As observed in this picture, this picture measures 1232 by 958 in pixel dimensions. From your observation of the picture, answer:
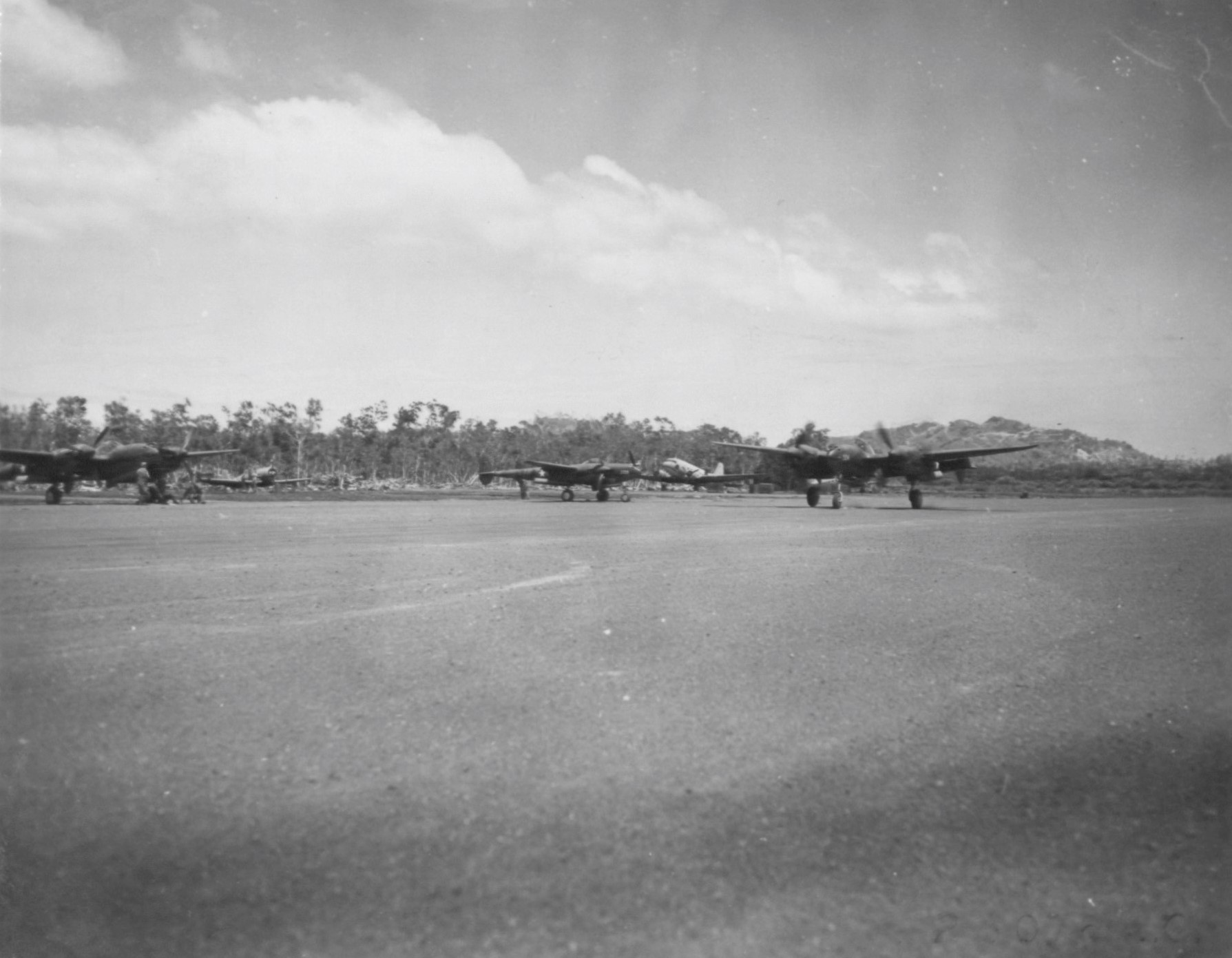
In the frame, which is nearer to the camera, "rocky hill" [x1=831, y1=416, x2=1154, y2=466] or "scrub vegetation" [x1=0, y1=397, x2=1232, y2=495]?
"rocky hill" [x1=831, y1=416, x2=1154, y2=466]

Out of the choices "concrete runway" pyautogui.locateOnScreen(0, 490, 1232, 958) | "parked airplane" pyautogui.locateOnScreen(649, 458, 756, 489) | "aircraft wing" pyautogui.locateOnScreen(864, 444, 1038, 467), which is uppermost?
"aircraft wing" pyautogui.locateOnScreen(864, 444, 1038, 467)

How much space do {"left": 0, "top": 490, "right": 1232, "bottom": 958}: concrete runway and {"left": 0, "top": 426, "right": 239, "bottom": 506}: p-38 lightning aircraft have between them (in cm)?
2359

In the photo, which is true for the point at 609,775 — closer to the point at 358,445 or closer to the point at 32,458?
the point at 32,458

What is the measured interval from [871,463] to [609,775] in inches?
1112

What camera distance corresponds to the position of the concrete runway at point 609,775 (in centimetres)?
208

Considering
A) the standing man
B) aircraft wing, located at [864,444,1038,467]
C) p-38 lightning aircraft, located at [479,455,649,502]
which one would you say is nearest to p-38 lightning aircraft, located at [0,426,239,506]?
the standing man

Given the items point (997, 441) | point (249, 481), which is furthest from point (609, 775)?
point (997, 441)

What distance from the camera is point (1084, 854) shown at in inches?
97.0

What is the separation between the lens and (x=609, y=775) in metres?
2.97

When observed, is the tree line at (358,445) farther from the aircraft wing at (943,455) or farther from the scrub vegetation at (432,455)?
the aircraft wing at (943,455)

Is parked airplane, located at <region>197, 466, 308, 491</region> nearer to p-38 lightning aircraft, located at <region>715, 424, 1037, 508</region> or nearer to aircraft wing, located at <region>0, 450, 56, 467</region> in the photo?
aircraft wing, located at <region>0, 450, 56, 467</region>

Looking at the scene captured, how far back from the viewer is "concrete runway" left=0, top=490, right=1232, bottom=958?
6.83ft

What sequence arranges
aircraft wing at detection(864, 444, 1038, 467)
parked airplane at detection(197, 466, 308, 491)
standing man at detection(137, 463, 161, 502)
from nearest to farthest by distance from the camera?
standing man at detection(137, 463, 161, 502), aircraft wing at detection(864, 444, 1038, 467), parked airplane at detection(197, 466, 308, 491)

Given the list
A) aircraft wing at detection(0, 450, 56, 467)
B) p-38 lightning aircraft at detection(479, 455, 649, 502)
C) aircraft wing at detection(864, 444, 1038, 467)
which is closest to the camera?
aircraft wing at detection(0, 450, 56, 467)
